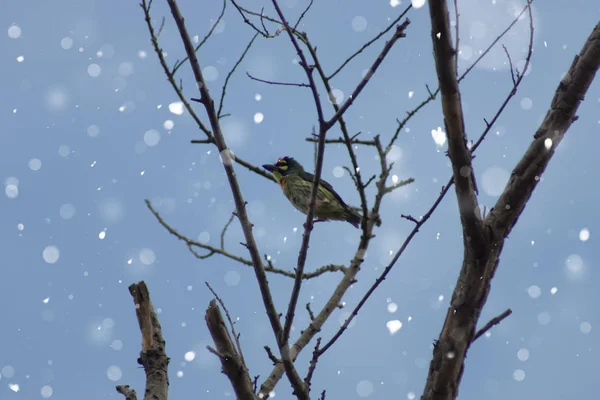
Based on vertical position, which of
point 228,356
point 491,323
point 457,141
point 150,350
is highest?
point 457,141

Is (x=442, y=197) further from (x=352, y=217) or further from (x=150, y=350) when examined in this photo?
(x=352, y=217)

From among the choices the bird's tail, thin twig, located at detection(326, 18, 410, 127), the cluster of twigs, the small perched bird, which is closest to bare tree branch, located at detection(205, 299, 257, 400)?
the cluster of twigs

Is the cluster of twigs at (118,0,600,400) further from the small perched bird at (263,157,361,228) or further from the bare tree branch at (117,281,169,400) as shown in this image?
the small perched bird at (263,157,361,228)

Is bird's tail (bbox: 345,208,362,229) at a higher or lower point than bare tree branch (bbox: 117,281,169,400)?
higher

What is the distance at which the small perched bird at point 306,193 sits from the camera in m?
8.72

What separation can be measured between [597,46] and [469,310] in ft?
5.14

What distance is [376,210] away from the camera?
4.50m

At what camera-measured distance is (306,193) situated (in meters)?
9.30

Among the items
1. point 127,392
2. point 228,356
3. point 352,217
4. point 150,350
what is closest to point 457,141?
point 228,356

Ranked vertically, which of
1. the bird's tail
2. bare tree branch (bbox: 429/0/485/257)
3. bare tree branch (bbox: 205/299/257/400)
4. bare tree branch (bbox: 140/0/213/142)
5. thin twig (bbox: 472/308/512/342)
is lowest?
bare tree branch (bbox: 205/299/257/400)

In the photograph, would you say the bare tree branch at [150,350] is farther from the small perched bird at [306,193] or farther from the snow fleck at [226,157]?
the small perched bird at [306,193]

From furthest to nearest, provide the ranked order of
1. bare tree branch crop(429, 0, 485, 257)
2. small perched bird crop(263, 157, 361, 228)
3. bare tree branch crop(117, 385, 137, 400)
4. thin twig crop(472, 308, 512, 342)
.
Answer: small perched bird crop(263, 157, 361, 228), bare tree branch crop(117, 385, 137, 400), thin twig crop(472, 308, 512, 342), bare tree branch crop(429, 0, 485, 257)

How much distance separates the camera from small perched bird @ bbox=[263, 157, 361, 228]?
28.6 feet

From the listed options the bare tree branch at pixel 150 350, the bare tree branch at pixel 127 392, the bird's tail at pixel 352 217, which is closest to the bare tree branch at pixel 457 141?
the bare tree branch at pixel 150 350
